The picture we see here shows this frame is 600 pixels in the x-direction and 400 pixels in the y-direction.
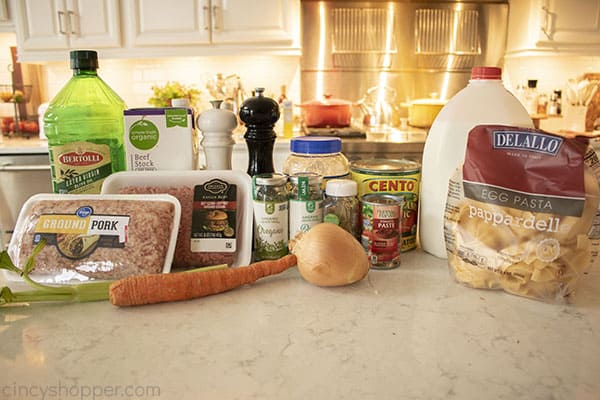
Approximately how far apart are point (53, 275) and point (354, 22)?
2.66 m

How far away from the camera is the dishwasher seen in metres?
2.46

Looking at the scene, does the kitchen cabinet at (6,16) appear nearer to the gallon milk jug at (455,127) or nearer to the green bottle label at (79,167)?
the green bottle label at (79,167)

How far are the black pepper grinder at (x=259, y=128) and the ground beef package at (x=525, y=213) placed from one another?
34cm

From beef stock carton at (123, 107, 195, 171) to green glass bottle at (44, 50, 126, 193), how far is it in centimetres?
4

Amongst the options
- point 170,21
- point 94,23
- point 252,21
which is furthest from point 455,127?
point 94,23

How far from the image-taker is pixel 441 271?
82 cm

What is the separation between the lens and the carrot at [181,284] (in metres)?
0.67

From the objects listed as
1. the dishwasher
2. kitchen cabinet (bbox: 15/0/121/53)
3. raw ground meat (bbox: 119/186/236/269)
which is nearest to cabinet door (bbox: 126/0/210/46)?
kitchen cabinet (bbox: 15/0/121/53)

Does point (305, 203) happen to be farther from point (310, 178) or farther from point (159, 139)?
point (159, 139)

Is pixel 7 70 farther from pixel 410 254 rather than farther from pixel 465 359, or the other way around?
pixel 465 359

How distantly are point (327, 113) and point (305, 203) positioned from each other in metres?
→ 2.00

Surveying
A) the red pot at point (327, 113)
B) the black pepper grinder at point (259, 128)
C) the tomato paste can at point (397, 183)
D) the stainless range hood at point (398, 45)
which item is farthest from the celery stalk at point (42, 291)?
the stainless range hood at point (398, 45)

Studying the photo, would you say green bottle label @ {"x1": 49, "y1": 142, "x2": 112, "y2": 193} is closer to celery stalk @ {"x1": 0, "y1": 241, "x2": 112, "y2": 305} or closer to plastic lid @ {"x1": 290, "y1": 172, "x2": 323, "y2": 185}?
celery stalk @ {"x1": 0, "y1": 241, "x2": 112, "y2": 305}

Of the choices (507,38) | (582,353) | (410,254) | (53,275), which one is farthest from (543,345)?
(507,38)
